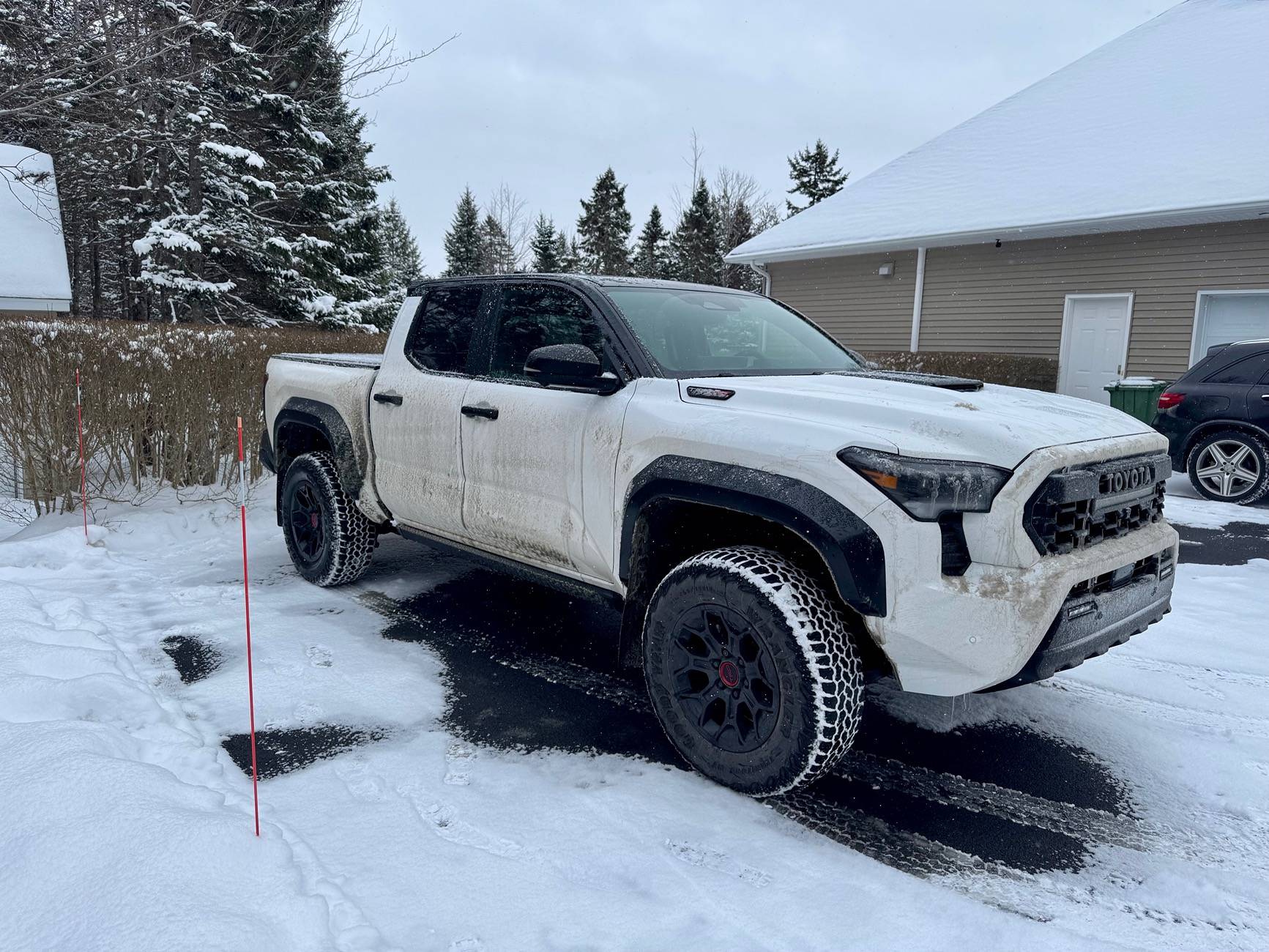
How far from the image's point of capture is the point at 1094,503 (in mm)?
2828

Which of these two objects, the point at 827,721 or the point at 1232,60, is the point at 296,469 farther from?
the point at 1232,60

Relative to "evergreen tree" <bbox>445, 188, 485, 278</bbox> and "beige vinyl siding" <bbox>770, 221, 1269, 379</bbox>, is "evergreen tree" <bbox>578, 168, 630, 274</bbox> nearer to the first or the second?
"evergreen tree" <bbox>445, 188, 485, 278</bbox>

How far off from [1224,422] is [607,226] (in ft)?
128

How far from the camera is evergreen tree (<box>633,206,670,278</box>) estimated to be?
45.4 meters

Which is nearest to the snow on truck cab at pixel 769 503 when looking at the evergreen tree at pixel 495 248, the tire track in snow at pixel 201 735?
the tire track in snow at pixel 201 735

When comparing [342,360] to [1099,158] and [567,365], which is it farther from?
[1099,158]

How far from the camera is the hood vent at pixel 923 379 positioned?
3.42 meters

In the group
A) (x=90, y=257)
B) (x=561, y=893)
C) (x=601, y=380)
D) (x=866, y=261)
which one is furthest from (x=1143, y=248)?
(x=90, y=257)

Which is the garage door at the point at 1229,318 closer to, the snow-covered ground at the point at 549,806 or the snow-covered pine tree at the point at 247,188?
the snow-covered ground at the point at 549,806

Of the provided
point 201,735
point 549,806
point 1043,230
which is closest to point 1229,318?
point 1043,230

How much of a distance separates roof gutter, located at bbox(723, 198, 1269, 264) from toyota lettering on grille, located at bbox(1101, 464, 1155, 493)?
10.8 metres

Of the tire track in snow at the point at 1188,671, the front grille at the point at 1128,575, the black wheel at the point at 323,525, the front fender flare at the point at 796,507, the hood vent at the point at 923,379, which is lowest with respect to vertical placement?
the tire track in snow at the point at 1188,671

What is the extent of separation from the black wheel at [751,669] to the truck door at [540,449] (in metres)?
0.49

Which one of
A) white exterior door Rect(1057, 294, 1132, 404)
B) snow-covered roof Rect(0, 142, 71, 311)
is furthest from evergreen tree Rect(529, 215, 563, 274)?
white exterior door Rect(1057, 294, 1132, 404)
